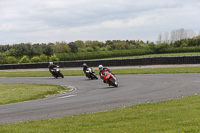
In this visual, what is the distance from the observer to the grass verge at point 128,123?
771cm

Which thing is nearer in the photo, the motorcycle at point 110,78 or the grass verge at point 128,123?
the grass verge at point 128,123

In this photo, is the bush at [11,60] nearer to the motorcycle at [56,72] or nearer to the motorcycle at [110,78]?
the motorcycle at [56,72]

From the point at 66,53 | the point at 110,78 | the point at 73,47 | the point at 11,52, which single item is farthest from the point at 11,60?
the point at 110,78

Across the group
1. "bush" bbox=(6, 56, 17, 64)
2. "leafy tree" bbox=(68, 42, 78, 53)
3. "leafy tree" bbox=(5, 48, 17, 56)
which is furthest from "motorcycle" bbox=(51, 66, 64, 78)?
"leafy tree" bbox=(68, 42, 78, 53)

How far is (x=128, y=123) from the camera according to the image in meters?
8.68

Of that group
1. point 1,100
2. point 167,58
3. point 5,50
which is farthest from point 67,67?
point 5,50

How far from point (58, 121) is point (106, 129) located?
2.47m

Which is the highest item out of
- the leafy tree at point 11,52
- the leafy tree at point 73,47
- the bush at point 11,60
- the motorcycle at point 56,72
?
the leafy tree at point 73,47

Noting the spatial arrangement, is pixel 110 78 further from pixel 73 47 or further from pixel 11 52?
pixel 73 47

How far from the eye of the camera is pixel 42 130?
8594 mm

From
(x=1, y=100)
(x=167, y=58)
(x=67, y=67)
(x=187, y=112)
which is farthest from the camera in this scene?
(x=67, y=67)

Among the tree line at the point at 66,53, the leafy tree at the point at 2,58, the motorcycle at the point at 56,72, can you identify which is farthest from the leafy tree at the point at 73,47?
the motorcycle at the point at 56,72

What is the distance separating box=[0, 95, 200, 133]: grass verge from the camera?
7.71 meters

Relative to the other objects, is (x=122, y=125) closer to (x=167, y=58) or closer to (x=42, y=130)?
(x=42, y=130)
